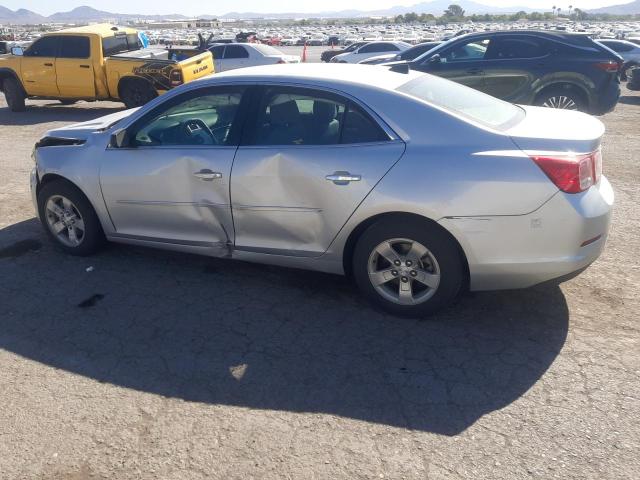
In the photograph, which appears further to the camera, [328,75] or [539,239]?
[328,75]

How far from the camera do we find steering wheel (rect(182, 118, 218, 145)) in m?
4.62

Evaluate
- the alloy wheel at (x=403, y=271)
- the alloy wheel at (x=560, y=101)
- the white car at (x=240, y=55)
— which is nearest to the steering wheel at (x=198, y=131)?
the alloy wheel at (x=403, y=271)

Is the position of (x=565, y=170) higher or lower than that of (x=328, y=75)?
lower

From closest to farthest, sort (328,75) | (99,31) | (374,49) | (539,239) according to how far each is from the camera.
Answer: (539,239) < (328,75) < (99,31) < (374,49)

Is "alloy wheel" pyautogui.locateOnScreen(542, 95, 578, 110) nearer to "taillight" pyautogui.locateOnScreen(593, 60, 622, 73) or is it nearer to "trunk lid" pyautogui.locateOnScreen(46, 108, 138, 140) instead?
"taillight" pyautogui.locateOnScreen(593, 60, 622, 73)

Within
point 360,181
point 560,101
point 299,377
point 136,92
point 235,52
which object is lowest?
point 299,377

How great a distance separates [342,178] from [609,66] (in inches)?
319

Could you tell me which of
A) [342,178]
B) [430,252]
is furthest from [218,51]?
[430,252]

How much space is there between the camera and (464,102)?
4.39m

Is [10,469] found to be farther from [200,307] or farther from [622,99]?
[622,99]

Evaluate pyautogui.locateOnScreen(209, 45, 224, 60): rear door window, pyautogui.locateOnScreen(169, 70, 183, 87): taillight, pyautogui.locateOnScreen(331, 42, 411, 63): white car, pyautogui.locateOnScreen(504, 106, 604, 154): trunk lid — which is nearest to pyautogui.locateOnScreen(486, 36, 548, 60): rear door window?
pyautogui.locateOnScreen(169, 70, 183, 87): taillight

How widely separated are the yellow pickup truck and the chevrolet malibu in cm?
809

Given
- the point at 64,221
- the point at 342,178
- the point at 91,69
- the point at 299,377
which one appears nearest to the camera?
the point at 299,377

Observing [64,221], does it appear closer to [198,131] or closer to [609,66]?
[198,131]
